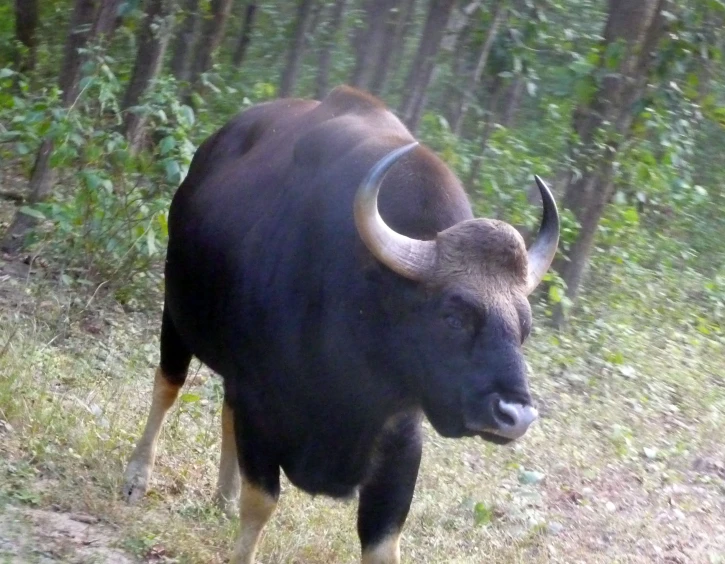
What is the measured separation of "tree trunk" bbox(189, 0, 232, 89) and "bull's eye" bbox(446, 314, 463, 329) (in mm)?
7606

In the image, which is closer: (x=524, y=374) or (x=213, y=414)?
(x=524, y=374)

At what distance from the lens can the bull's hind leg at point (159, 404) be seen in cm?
540

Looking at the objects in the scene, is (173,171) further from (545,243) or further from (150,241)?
(545,243)

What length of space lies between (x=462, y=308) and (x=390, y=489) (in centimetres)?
99

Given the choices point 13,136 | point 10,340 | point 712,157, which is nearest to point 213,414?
point 10,340

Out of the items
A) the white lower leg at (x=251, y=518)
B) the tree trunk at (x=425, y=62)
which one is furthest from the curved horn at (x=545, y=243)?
the tree trunk at (x=425, y=62)

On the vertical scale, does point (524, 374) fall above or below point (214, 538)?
above

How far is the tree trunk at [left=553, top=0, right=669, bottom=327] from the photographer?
947 centimetres

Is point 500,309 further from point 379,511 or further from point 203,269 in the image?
point 203,269

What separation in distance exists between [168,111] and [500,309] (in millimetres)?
4347

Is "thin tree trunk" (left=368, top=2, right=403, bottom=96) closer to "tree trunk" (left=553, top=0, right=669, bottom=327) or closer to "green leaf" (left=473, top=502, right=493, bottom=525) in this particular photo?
"tree trunk" (left=553, top=0, right=669, bottom=327)

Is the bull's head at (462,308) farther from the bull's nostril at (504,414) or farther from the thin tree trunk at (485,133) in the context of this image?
the thin tree trunk at (485,133)

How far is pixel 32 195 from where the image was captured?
8.18 metres

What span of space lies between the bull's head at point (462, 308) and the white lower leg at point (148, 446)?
1.88 metres
